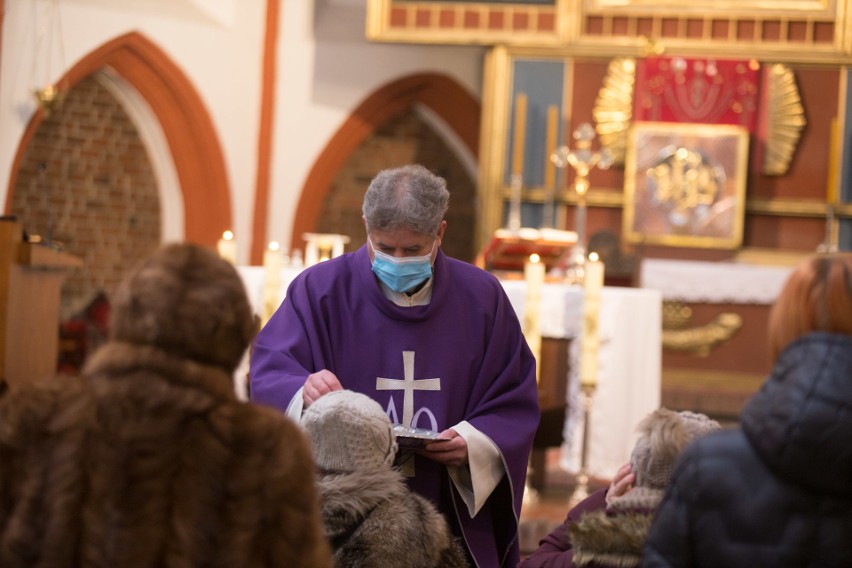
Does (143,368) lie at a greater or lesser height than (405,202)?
lesser

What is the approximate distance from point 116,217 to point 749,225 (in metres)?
5.24

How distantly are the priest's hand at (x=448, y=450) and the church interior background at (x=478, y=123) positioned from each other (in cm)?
518

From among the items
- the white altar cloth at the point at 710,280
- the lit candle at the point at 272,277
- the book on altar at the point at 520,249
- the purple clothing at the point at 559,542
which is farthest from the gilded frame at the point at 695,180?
the purple clothing at the point at 559,542

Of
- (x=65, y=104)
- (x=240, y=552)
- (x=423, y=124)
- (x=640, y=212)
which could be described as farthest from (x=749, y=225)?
(x=240, y=552)

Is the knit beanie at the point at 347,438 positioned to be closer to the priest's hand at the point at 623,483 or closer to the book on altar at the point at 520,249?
the priest's hand at the point at 623,483

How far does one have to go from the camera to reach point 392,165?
1134cm

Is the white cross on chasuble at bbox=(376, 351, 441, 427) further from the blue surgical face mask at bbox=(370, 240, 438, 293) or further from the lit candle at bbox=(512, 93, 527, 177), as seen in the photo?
the lit candle at bbox=(512, 93, 527, 177)

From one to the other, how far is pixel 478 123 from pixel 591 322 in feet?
19.2

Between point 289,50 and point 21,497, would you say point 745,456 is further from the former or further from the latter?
point 289,50

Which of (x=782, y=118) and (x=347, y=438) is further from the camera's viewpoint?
(x=782, y=118)

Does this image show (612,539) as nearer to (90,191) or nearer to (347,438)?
(347,438)

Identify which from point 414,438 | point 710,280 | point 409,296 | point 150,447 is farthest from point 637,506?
point 710,280

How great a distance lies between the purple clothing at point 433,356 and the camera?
10.1ft

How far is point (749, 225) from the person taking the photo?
372 inches
